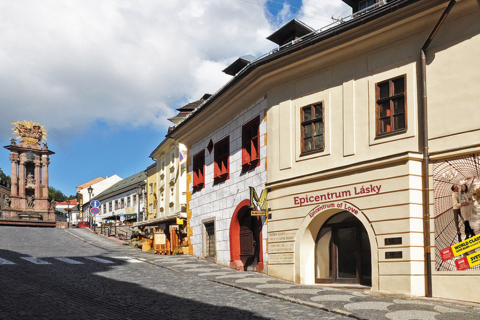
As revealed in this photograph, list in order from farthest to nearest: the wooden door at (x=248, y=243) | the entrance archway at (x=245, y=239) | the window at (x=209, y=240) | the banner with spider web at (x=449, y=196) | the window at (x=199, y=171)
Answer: the window at (x=199, y=171)
the window at (x=209, y=240)
the wooden door at (x=248, y=243)
the entrance archway at (x=245, y=239)
the banner with spider web at (x=449, y=196)

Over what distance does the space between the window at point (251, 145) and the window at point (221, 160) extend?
1.68 m

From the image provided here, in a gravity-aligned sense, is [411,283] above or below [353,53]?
below

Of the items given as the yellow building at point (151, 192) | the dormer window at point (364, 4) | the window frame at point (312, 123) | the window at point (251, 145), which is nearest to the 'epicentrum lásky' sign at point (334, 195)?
the window frame at point (312, 123)

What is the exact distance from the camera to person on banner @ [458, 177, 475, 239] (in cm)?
1220

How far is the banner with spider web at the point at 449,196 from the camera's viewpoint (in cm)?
1220

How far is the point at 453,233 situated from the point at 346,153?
3.77 meters

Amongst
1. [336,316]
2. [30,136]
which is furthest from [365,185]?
[30,136]

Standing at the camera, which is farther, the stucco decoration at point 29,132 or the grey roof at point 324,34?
the stucco decoration at point 29,132

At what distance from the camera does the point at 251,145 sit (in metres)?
19.5

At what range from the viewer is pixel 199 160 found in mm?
24938

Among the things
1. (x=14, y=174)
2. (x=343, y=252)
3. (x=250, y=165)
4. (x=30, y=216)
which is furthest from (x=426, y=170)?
(x=14, y=174)

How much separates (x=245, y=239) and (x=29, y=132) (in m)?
46.0

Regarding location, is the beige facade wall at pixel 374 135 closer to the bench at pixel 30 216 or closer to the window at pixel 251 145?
the window at pixel 251 145

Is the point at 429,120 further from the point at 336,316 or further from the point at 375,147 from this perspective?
the point at 336,316
